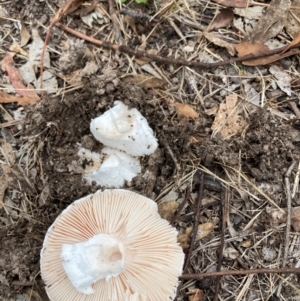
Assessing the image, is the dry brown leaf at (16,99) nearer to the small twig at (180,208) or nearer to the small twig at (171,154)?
the small twig at (171,154)

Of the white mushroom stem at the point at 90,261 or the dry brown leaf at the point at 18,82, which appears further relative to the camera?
the dry brown leaf at the point at 18,82

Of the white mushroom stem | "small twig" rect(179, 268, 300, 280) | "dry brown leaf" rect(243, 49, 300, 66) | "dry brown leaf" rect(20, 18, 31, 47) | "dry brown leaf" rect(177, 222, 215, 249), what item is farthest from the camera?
"dry brown leaf" rect(20, 18, 31, 47)

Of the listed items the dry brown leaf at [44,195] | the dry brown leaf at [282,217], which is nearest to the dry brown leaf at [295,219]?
the dry brown leaf at [282,217]

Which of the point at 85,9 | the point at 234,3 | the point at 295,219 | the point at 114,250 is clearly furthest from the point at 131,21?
the point at 295,219

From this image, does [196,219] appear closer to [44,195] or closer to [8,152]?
[44,195]

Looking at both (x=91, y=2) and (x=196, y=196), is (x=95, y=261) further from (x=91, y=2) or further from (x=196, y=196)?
(x=91, y=2)

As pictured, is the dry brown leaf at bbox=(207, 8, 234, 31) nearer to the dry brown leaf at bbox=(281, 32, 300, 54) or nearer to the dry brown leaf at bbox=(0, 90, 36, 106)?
the dry brown leaf at bbox=(281, 32, 300, 54)

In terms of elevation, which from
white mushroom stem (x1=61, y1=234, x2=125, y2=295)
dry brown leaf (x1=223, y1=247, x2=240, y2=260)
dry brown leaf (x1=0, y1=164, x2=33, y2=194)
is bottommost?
dry brown leaf (x1=223, y1=247, x2=240, y2=260)

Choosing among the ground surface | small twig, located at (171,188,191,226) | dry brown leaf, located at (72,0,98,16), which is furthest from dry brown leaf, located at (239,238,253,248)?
dry brown leaf, located at (72,0,98,16)
